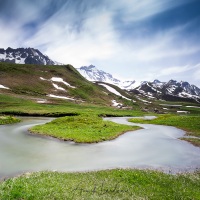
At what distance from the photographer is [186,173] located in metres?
25.9

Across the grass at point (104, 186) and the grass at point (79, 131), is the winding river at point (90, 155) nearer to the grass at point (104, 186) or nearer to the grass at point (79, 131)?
the grass at point (79, 131)

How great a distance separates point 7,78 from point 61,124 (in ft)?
364

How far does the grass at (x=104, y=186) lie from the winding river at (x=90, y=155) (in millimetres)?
3163

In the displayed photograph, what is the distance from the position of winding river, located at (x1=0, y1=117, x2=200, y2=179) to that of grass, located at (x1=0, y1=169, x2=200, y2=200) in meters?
3.16

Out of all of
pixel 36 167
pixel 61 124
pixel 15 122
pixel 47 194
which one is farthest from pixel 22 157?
pixel 15 122

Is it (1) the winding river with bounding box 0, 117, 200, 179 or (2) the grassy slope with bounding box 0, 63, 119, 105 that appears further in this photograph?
(2) the grassy slope with bounding box 0, 63, 119, 105

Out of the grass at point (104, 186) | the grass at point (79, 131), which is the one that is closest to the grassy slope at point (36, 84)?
the grass at point (79, 131)

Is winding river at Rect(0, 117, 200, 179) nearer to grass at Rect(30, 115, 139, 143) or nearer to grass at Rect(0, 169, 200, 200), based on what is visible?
grass at Rect(30, 115, 139, 143)

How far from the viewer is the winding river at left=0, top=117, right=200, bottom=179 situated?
2738 cm

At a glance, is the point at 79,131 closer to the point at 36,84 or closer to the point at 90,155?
the point at 90,155

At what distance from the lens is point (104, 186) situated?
20000 mm

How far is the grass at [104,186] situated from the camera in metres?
17.0

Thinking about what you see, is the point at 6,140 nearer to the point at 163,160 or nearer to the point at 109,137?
the point at 109,137

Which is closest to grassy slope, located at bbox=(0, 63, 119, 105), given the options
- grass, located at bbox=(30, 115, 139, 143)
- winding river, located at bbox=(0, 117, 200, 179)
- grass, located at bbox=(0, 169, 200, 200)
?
grass, located at bbox=(30, 115, 139, 143)
